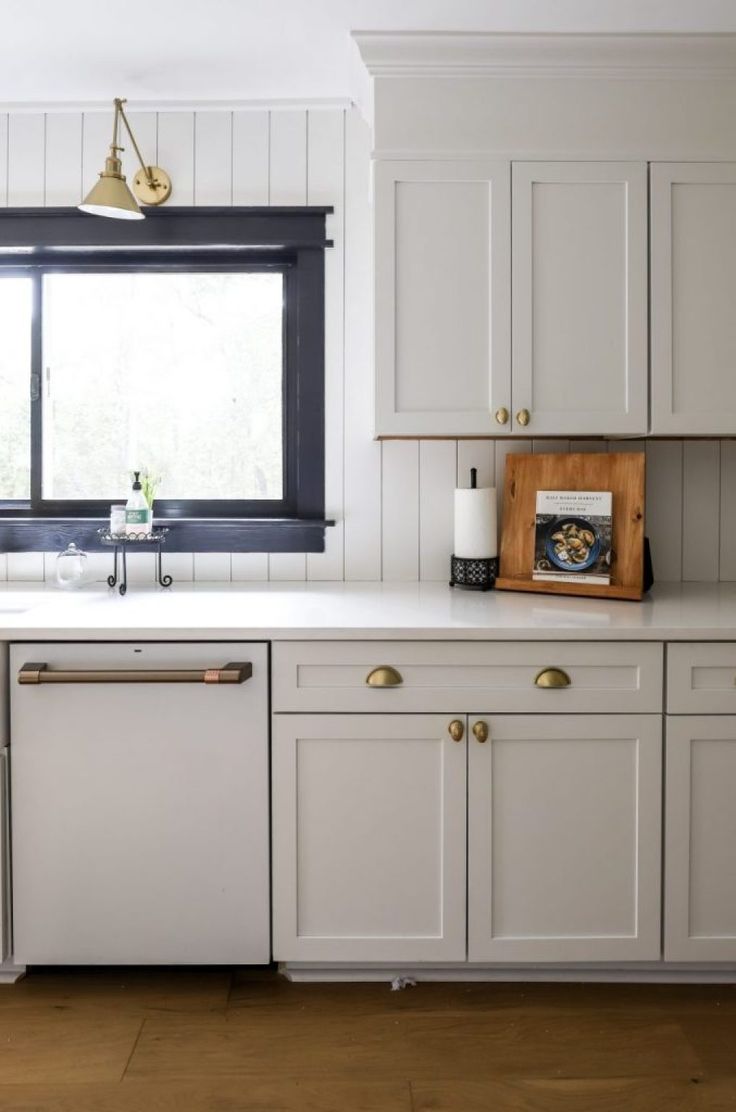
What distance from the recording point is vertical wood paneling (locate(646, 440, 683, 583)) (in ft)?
8.36

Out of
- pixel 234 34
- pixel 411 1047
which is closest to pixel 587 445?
pixel 234 34

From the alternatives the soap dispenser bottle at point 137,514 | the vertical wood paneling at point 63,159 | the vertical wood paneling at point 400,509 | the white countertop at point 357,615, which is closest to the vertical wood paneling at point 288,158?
the vertical wood paneling at point 63,159

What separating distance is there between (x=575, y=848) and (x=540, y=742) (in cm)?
25

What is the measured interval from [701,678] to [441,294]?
111 cm

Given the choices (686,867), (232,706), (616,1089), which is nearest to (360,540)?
(232,706)

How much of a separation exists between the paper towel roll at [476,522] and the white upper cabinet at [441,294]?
0.25 meters

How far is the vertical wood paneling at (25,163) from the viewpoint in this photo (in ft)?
8.27

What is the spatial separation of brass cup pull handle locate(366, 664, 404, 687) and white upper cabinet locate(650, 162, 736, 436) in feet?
3.10

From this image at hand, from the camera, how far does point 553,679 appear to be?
1869 mm

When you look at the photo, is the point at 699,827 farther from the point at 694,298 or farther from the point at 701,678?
the point at 694,298

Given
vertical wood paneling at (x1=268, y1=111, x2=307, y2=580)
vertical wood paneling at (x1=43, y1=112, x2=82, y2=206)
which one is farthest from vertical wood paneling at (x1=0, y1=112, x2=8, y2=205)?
vertical wood paneling at (x1=268, y1=111, x2=307, y2=580)

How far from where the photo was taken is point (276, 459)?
8.70 ft

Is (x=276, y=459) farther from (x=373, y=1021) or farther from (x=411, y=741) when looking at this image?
(x=373, y=1021)

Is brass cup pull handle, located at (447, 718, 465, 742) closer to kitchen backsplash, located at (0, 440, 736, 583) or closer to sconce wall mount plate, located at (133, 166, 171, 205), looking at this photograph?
kitchen backsplash, located at (0, 440, 736, 583)
